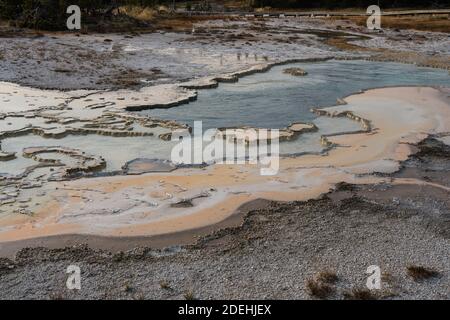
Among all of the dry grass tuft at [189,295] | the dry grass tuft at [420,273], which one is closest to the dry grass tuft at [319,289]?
the dry grass tuft at [420,273]

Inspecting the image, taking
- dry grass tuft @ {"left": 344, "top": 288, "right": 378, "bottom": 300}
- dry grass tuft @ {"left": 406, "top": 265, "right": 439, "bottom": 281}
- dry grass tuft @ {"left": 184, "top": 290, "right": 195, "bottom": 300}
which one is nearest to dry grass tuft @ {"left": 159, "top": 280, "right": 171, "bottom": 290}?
dry grass tuft @ {"left": 184, "top": 290, "right": 195, "bottom": 300}

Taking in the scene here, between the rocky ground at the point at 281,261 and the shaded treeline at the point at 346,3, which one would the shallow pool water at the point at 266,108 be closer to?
the rocky ground at the point at 281,261

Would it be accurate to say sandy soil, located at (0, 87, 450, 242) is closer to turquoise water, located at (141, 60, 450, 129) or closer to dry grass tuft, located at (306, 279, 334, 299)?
dry grass tuft, located at (306, 279, 334, 299)

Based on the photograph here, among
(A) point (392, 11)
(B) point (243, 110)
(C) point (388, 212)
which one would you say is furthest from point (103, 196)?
(A) point (392, 11)

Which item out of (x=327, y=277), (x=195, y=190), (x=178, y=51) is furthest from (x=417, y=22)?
(x=327, y=277)

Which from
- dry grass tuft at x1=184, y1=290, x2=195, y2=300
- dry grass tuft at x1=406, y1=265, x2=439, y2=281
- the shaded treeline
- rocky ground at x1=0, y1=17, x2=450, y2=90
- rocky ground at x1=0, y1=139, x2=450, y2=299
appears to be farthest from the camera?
the shaded treeline

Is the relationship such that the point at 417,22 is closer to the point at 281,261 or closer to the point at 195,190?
the point at 195,190
